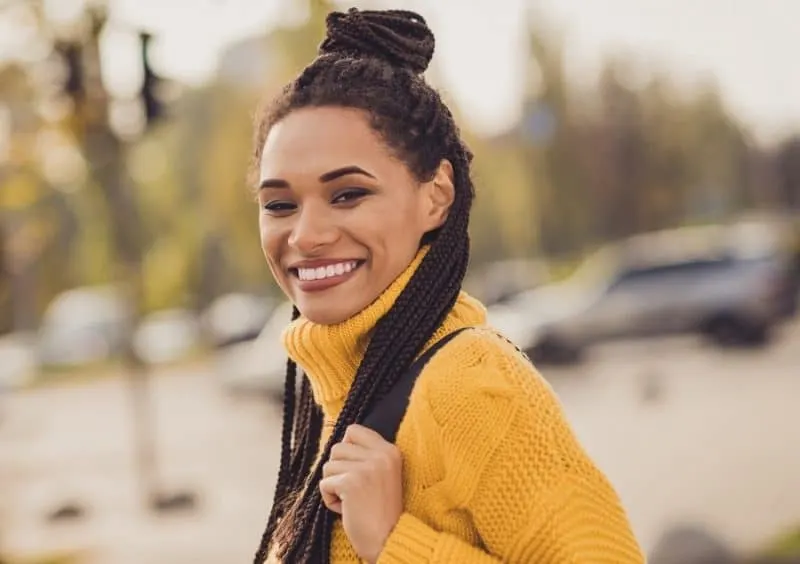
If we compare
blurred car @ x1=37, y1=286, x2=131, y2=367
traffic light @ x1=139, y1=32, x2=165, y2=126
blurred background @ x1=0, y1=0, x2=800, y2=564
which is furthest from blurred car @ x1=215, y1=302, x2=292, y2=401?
blurred car @ x1=37, y1=286, x2=131, y2=367

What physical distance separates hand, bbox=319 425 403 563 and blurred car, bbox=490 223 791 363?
12.2 m

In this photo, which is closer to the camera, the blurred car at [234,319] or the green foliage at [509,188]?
the green foliage at [509,188]

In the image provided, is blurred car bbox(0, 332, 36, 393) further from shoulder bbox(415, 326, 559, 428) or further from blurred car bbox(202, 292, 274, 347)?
shoulder bbox(415, 326, 559, 428)

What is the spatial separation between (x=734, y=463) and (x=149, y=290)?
2165 centimetres

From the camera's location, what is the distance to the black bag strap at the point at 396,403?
1354 millimetres

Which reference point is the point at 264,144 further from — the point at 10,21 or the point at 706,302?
the point at 706,302

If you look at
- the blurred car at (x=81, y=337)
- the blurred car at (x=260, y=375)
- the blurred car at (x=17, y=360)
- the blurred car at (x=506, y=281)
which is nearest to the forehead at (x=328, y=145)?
the blurred car at (x=260, y=375)

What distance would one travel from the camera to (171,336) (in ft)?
80.4

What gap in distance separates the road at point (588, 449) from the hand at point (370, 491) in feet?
16.0

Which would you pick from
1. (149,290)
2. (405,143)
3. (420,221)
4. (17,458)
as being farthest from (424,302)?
(149,290)

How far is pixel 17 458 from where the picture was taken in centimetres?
1183

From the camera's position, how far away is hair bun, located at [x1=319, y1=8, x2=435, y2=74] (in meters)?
1.47

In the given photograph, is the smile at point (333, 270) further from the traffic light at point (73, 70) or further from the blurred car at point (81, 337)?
the blurred car at point (81, 337)

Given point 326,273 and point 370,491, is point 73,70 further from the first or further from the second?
point 370,491
